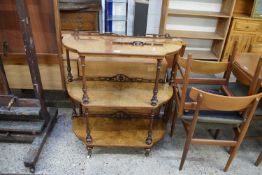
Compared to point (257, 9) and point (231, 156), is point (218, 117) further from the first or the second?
point (257, 9)

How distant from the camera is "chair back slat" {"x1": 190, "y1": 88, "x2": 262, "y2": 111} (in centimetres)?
131

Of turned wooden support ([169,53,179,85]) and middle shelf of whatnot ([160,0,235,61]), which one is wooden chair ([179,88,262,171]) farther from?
middle shelf of whatnot ([160,0,235,61])

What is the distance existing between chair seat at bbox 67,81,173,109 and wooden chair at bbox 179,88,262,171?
270mm

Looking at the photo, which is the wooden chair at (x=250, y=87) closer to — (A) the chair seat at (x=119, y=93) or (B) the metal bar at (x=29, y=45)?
(A) the chair seat at (x=119, y=93)

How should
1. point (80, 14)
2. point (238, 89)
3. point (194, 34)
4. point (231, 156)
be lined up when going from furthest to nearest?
point (194, 34)
point (80, 14)
point (238, 89)
point (231, 156)

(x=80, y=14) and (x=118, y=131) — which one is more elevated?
(x=80, y=14)

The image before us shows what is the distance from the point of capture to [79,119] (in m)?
1.99

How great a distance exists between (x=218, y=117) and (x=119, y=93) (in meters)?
0.75

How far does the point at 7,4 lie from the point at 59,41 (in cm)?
46

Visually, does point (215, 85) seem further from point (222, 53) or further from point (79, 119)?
point (222, 53)

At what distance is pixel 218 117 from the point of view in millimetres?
1554

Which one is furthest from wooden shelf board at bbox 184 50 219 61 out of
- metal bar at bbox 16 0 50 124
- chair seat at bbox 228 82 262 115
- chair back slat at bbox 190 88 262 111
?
metal bar at bbox 16 0 50 124

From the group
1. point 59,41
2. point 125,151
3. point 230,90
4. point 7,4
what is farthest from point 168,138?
point 7,4

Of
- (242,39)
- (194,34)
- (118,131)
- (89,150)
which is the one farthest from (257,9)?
(89,150)
